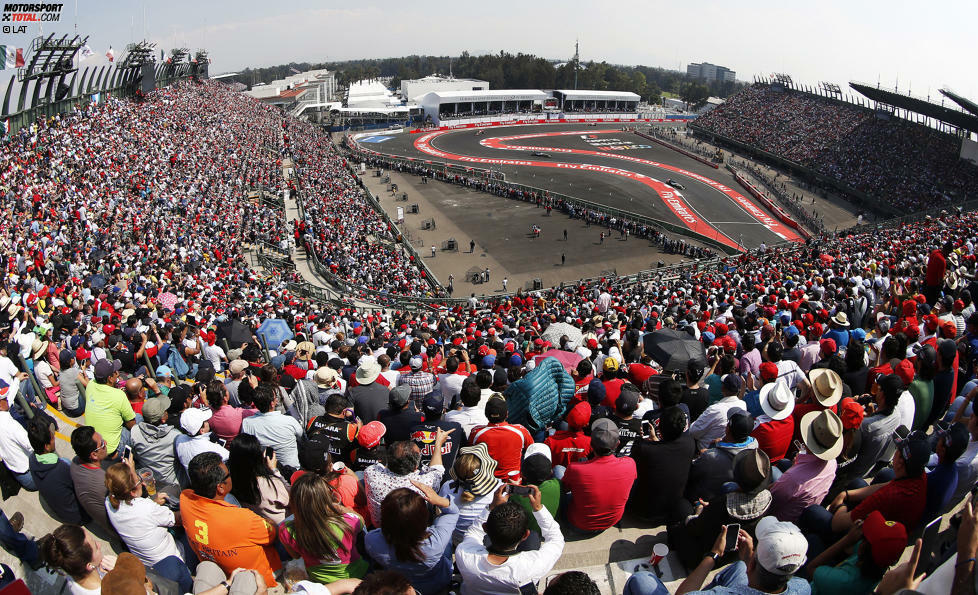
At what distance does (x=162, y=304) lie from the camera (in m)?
14.9

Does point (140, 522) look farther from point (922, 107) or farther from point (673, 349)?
point (922, 107)

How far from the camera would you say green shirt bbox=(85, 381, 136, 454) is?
618cm

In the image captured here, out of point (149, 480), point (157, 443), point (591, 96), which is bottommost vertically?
point (149, 480)

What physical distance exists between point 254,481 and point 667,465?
3.68 meters

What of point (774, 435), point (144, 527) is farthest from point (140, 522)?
point (774, 435)

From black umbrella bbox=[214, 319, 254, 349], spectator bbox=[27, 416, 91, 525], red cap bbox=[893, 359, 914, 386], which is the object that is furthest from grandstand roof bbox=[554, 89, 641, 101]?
spectator bbox=[27, 416, 91, 525]

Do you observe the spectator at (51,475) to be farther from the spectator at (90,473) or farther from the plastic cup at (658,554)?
the plastic cup at (658,554)

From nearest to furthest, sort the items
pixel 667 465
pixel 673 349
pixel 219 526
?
pixel 219 526 < pixel 667 465 < pixel 673 349

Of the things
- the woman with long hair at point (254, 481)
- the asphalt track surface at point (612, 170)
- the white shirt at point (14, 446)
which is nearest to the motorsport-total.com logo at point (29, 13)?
the asphalt track surface at point (612, 170)

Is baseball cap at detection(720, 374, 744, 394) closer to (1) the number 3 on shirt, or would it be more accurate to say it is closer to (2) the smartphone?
(2) the smartphone

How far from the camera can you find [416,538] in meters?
3.99

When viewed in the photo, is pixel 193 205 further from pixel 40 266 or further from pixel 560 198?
pixel 560 198

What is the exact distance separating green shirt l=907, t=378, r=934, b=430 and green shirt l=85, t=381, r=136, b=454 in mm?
8919

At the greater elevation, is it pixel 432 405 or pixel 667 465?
pixel 432 405
